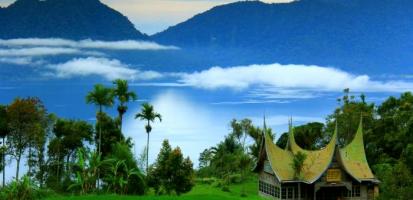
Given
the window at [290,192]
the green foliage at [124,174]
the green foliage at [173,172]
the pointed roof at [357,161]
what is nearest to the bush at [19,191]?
the green foliage at [124,174]

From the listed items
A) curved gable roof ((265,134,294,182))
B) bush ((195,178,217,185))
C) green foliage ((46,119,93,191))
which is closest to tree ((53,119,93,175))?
green foliage ((46,119,93,191))

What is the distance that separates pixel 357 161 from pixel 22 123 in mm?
23060

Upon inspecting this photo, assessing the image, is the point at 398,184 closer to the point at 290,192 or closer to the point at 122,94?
the point at 290,192

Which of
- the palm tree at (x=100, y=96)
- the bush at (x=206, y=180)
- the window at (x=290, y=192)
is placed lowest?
the window at (x=290, y=192)

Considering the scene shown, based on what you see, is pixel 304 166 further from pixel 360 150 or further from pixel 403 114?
pixel 403 114

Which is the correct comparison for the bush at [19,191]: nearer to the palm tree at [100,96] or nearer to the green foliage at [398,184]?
the green foliage at [398,184]

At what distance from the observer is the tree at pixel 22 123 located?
137 feet

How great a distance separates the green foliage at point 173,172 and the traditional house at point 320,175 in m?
6.02

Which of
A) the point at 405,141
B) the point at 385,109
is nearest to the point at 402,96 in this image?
the point at 385,109

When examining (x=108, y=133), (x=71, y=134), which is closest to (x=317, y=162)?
(x=108, y=133)

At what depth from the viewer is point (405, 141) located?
4653 cm

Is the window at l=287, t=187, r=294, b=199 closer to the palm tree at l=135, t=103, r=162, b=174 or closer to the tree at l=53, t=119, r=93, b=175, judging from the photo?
the palm tree at l=135, t=103, r=162, b=174

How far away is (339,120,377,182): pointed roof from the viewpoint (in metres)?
42.1

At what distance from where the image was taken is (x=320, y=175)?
40562 mm
